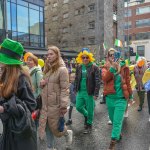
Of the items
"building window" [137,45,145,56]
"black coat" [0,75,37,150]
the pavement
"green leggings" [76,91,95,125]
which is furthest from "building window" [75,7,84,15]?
"black coat" [0,75,37,150]

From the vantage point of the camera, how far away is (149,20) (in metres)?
65.4

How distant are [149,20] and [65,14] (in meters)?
27.8

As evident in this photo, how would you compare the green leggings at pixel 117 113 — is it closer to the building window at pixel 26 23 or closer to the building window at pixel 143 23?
the building window at pixel 26 23

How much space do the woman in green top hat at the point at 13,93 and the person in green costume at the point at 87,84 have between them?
11.8 feet

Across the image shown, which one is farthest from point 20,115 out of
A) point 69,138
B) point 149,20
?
point 149,20

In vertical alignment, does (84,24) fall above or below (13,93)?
above

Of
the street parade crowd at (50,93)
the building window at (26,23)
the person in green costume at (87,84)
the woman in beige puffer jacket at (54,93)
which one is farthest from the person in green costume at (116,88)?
the building window at (26,23)

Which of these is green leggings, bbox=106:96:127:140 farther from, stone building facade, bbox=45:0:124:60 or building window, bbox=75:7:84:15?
building window, bbox=75:7:84:15

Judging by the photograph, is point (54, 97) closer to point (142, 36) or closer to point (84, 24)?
point (84, 24)

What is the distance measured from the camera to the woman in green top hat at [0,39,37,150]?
262 centimetres

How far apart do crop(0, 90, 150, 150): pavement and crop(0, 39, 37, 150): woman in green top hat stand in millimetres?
2639

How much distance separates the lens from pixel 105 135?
6.23 meters

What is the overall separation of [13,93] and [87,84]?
3.76 metres

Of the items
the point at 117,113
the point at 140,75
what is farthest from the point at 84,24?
the point at 117,113
